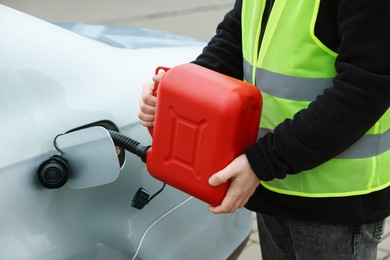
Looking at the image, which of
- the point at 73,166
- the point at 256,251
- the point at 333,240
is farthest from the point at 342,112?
the point at 256,251

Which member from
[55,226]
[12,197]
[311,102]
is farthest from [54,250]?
[311,102]

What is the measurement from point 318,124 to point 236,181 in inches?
8.3

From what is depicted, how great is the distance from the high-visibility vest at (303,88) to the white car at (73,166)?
0.42m

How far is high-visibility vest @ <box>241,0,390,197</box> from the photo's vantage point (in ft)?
4.89

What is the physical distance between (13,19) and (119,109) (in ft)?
1.20

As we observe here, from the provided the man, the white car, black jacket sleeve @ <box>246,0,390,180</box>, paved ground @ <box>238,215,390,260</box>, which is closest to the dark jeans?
the man

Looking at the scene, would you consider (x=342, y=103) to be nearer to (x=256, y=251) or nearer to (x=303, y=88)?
(x=303, y=88)

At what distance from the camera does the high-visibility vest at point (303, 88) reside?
1489mm

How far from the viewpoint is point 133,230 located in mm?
1843

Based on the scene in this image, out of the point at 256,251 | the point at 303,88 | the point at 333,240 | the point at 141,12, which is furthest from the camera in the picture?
the point at 141,12

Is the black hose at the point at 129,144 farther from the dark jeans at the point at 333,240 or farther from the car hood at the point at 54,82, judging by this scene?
the dark jeans at the point at 333,240

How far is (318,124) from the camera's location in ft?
4.62

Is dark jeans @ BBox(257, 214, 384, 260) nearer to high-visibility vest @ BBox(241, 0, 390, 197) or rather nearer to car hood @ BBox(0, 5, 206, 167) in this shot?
high-visibility vest @ BBox(241, 0, 390, 197)

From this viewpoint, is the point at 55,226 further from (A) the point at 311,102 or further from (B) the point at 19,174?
(A) the point at 311,102
